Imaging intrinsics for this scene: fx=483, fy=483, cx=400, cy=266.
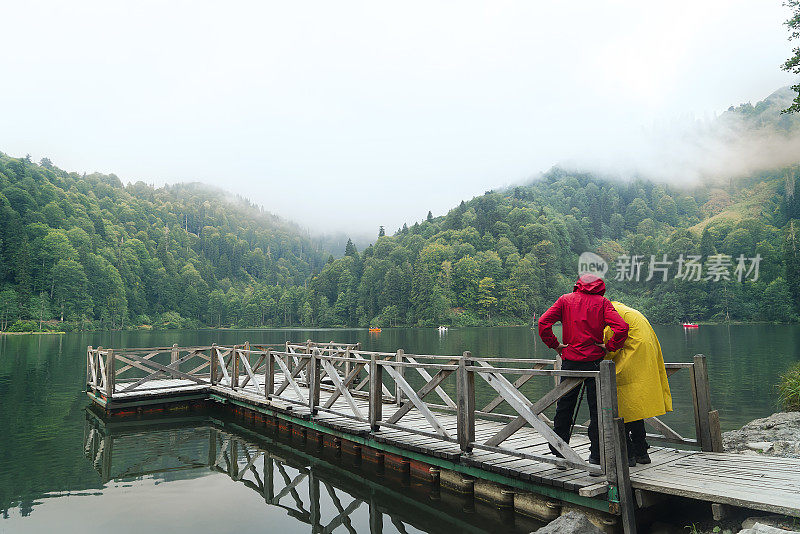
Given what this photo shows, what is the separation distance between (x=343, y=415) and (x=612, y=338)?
6361 mm

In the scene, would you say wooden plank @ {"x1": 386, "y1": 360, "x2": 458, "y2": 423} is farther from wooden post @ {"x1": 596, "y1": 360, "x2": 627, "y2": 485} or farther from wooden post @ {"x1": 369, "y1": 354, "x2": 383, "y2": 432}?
wooden post @ {"x1": 596, "y1": 360, "x2": 627, "y2": 485}

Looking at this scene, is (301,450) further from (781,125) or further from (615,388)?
(781,125)

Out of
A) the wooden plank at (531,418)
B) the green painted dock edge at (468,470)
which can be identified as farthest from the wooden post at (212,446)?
the wooden plank at (531,418)

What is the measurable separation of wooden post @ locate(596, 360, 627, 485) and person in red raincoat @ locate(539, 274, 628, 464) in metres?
0.40

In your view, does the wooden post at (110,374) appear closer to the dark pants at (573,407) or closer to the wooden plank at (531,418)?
the wooden plank at (531,418)

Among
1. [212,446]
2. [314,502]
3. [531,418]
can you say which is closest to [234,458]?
[212,446]

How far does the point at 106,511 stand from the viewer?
8078mm

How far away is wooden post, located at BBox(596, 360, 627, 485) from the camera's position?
534cm

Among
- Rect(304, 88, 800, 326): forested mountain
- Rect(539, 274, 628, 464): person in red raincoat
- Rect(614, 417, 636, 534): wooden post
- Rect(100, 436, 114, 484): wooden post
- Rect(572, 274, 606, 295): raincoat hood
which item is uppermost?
Rect(304, 88, 800, 326): forested mountain

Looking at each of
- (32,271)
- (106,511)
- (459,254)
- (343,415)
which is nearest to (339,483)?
(343,415)

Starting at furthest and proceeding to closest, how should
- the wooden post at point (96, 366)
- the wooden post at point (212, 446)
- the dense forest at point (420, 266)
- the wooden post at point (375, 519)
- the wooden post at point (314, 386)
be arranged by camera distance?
1. the dense forest at point (420, 266)
2. the wooden post at point (96, 366)
3. the wooden post at point (212, 446)
4. the wooden post at point (314, 386)
5. the wooden post at point (375, 519)

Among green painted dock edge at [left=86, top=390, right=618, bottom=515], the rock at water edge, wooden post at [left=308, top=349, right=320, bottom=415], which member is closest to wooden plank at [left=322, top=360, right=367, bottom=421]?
wooden post at [left=308, top=349, right=320, bottom=415]

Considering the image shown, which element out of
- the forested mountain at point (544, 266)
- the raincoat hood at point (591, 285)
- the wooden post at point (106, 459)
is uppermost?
the forested mountain at point (544, 266)

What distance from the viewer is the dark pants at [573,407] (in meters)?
5.94
